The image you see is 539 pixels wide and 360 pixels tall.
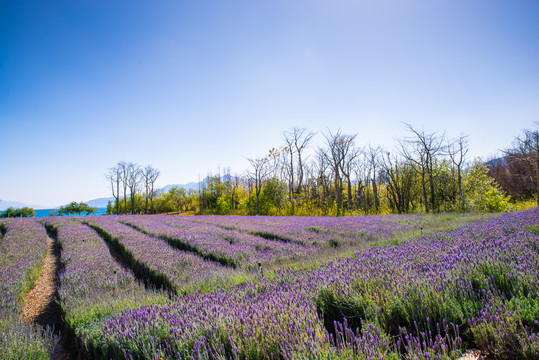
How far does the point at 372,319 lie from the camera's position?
2.14 m

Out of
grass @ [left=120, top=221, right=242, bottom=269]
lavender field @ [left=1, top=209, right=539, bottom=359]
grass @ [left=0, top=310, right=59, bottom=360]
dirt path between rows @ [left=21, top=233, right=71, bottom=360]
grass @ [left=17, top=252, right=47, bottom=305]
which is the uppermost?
lavender field @ [left=1, top=209, right=539, bottom=359]

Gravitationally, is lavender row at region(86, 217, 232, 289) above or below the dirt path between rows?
above

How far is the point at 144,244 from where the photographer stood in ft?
31.5

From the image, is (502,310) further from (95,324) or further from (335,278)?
(95,324)

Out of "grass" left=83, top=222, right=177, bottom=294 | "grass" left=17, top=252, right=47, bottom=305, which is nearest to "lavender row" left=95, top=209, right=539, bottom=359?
"grass" left=83, top=222, right=177, bottom=294

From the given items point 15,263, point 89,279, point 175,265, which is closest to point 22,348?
point 89,279

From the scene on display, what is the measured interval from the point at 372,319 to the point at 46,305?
298 inches

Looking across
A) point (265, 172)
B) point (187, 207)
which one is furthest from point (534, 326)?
point (187, 207)

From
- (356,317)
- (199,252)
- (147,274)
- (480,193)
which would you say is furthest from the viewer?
(480,193)

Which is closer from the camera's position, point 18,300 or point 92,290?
point 92,290

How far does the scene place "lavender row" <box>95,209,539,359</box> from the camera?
1548mm

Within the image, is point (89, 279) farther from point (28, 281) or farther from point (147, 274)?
point (28, 281)

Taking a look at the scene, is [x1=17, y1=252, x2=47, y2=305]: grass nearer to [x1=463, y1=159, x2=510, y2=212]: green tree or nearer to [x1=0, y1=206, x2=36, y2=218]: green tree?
[x1=463, y1=159, x2=510, y2=212]: green tree

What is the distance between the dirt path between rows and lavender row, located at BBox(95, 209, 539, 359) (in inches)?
101
